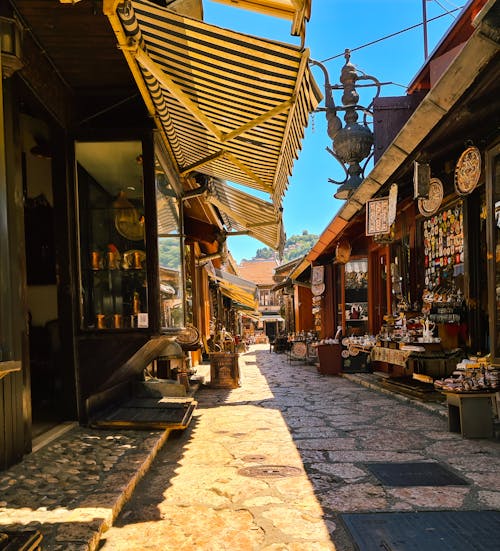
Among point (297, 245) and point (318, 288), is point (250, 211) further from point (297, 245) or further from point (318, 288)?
point (297, 245)

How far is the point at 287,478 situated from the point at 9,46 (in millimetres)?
4203

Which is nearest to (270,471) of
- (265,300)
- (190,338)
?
(190,338)

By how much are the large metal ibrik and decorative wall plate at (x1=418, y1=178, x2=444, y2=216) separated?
8.22m

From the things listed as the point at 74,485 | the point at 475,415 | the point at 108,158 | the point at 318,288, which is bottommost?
the point at 475,415

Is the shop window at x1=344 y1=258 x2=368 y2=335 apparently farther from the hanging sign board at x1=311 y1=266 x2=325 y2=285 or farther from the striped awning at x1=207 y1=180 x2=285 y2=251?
the striped awning at x1=207 y1=180 x2=285 y2=251

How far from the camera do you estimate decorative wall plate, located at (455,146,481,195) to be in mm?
6457

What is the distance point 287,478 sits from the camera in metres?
4.61

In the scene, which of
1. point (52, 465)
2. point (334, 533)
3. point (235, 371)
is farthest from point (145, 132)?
point (235, 371)

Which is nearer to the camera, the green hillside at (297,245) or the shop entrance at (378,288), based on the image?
the shop entrance at (378,288)

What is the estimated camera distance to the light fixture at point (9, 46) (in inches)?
152

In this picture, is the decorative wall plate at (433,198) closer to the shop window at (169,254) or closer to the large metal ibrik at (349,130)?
the shop window at (169,254)

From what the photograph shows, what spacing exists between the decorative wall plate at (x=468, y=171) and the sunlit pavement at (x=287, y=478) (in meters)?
3.09

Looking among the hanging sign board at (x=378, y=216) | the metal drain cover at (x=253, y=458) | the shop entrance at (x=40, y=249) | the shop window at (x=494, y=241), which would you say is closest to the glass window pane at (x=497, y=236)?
the shop window at (x=494, y=241)

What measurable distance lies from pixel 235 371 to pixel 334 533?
7695mm
